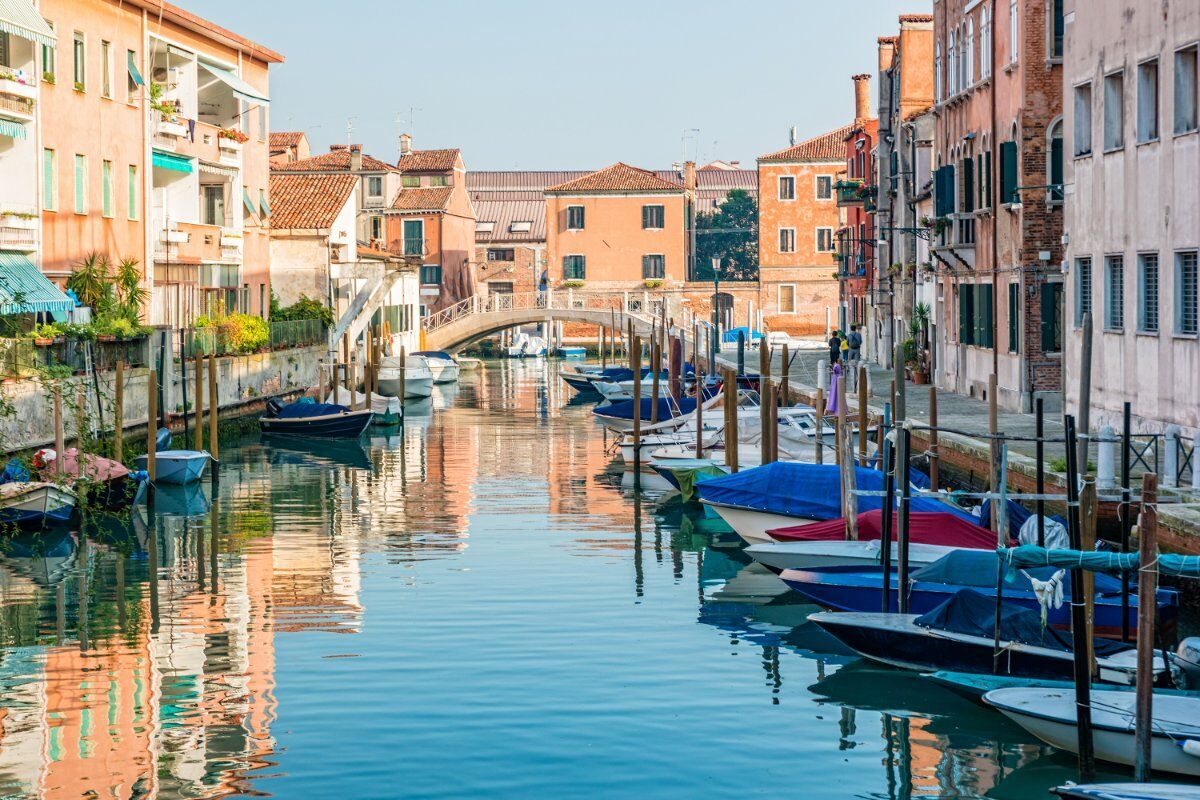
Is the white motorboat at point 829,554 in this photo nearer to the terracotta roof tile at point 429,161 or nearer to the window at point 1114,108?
the window at point 1114,108

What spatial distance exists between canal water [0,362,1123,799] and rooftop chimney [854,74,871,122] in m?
33.4

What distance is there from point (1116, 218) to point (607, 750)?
11.8 meters

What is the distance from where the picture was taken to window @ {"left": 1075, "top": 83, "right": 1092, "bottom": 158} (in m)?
21.6

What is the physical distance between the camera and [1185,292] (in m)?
18.7

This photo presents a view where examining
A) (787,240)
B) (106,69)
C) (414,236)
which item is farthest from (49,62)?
(787,240)

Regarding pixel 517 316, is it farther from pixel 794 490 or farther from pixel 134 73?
pixel 794 490

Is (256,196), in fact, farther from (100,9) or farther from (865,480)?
(865,480)

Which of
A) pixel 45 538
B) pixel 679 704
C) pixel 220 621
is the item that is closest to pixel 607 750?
pixel 679 704

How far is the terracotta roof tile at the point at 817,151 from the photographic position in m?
66.4

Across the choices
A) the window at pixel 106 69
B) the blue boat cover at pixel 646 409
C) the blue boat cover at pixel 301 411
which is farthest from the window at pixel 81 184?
the blue boat cover at pixel 646 409

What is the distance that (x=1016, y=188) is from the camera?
26.1 m

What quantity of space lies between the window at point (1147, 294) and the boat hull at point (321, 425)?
62.5 ft

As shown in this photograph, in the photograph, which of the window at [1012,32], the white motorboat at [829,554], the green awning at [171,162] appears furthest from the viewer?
the green awning at [171,162]

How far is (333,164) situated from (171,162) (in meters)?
26.3
